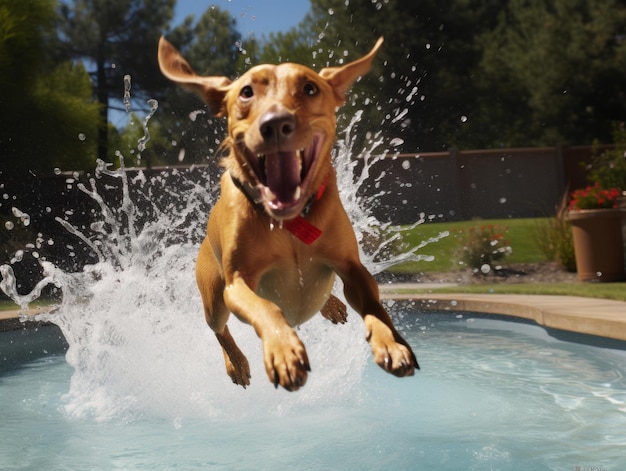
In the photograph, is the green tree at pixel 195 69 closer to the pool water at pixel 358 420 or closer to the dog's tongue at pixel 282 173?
the pool water at pixel 358 420

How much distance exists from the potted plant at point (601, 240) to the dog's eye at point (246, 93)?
9.40m

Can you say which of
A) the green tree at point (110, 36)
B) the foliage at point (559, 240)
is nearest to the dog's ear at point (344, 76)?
the foliage at point (559, 240)

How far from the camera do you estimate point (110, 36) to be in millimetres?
30797

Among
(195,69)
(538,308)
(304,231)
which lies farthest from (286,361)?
(195,69)

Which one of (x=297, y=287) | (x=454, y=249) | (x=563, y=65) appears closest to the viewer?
(x=297, y=287)

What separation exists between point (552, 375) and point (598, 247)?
575 centimetres

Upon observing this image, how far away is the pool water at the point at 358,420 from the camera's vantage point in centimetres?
427

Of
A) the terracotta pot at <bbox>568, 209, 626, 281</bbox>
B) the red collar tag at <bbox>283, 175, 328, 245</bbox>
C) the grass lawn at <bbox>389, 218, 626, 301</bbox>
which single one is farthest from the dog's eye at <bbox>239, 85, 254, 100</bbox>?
the terracotta pot at <bbox>568, 209, 626, 281</bbox>

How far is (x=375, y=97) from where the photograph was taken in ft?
88.4

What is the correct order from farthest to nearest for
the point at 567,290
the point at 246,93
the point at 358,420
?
1. the point at 567,290
2. the point at 358,420
3. the point at 246,93

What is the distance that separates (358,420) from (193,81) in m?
2.65

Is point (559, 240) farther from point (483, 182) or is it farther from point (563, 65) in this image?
point (563, 65)

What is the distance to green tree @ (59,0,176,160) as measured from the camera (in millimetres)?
30281

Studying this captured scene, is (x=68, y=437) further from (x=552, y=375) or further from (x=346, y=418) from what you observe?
(x=552, y=375)
